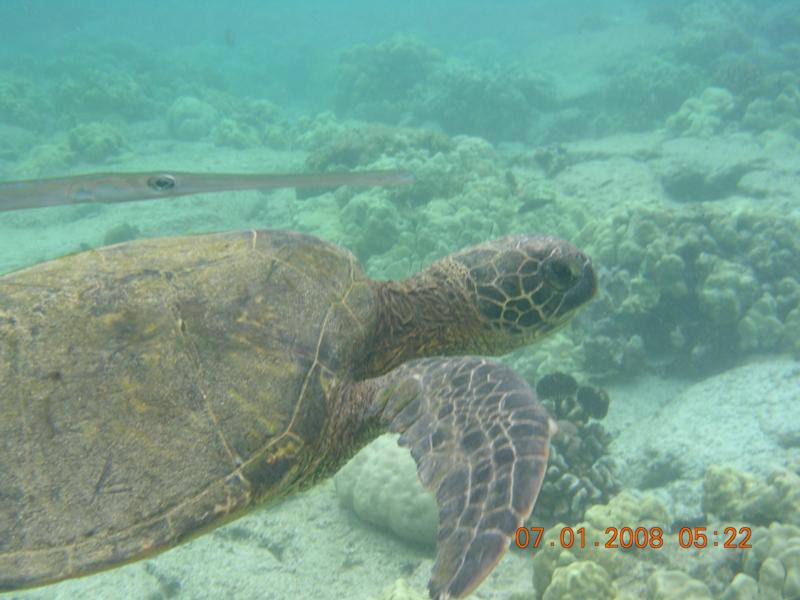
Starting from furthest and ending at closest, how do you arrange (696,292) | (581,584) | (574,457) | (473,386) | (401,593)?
1. (696,292)
2. (574,457)
3. (401,593)
4. (581,584)
5. (473,386)

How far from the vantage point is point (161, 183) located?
3377 millimetres

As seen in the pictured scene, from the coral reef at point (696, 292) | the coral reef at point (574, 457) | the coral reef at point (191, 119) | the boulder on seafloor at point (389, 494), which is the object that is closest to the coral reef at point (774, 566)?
the coral reef at point (574, 457)

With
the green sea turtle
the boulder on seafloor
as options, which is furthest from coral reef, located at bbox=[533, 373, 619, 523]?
the green sea turtle

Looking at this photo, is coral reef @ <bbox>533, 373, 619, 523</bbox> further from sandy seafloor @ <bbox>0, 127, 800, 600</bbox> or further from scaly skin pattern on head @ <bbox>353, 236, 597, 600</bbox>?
scaly skin pattern on head @ <bbox>353, 236, 597, 600</bbox>

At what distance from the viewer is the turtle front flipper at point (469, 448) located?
1.79 meters

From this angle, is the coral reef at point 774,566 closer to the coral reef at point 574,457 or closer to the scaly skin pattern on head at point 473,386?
the coral reef at point 574,457

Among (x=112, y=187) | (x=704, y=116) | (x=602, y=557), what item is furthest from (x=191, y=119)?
(x=602, y=557)

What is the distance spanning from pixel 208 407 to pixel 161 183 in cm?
186

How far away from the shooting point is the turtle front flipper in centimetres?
179

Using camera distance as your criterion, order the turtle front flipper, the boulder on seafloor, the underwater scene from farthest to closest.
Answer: the boulder on seafloor
the underwater scene
the turtle front flipper

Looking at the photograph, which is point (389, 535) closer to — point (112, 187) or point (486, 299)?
point (486, 299)

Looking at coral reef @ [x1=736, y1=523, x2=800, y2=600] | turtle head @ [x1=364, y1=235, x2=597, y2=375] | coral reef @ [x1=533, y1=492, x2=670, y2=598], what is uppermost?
turtle head @ [x1=364, y1=235, x2=597, y2=375]

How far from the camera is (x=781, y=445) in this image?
15.4 ft

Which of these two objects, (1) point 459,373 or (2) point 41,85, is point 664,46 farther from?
(2) point 41,85
